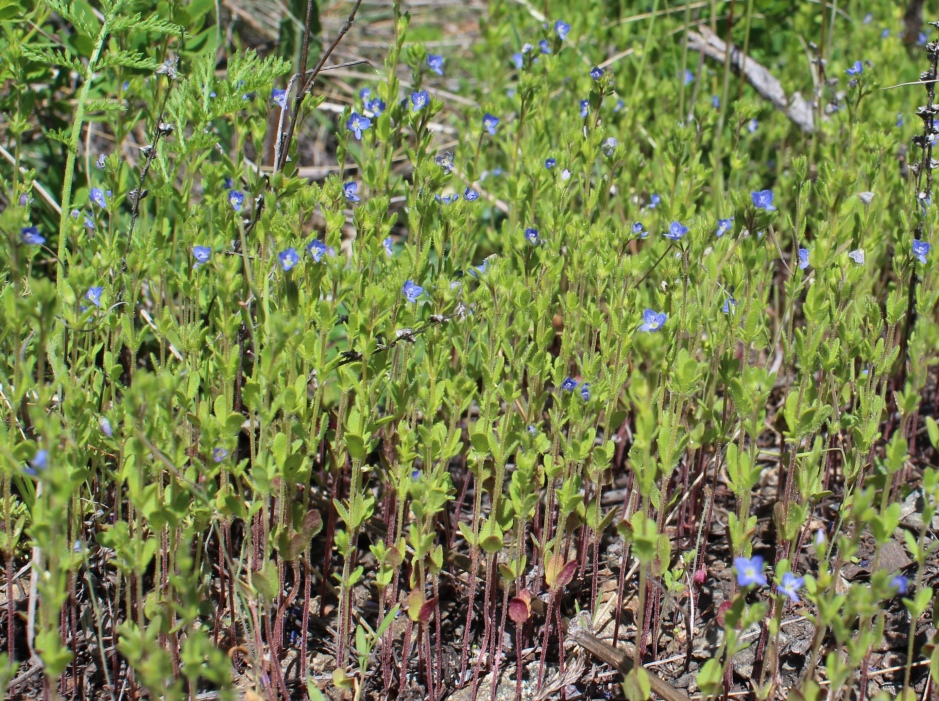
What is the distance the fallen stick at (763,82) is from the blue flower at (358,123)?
2.38m

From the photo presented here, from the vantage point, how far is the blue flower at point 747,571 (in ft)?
6.93

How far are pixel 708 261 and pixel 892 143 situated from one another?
4.68ft

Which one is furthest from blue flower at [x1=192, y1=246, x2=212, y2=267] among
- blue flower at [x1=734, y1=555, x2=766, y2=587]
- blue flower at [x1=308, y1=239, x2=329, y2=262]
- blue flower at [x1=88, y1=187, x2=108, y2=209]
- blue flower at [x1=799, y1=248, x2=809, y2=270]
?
blue flower at [x1=799, y1=248, x2=809, y2=270]

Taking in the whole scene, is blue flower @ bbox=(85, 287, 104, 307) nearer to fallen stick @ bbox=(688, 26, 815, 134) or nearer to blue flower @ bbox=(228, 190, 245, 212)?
blue flower @ bbox=(228, 190, 245, 212)

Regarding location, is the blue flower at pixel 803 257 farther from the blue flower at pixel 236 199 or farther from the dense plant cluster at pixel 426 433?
the blue flower at pixel 236 199

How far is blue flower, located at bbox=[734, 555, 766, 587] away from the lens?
211 centimetres

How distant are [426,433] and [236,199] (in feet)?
4.01

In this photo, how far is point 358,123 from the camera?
3.50 meters

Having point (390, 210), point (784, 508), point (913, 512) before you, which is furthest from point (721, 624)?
point (390, 210)

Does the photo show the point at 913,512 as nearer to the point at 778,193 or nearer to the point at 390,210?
the point at 778,193

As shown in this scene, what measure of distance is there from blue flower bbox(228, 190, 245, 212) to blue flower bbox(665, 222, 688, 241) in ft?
4.57

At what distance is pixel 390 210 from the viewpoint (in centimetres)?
514

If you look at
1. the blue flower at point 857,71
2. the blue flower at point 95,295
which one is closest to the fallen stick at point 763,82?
the blue flower at point 857,71

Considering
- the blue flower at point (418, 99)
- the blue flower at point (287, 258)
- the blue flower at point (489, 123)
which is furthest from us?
the blue flower at point (489, 123)
